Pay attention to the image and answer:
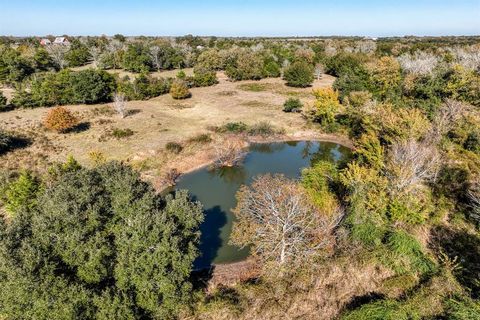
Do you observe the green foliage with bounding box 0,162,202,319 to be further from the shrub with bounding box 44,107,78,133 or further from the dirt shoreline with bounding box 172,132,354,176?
the shrub with bounding box 44,107,78,133

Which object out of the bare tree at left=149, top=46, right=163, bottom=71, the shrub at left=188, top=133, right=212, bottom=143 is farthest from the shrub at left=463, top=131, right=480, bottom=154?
the bare tree at left=149, top=46, right=163, bottom=71

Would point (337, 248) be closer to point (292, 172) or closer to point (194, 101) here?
point (292, 172)

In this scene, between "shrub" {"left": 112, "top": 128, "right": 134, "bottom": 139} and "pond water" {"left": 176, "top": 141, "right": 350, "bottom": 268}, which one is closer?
"pond water" {"left": 176, "top": 141, "right": 350, "bottom": 268}

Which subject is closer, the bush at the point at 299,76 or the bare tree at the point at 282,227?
the bare tree at the point at 282,227

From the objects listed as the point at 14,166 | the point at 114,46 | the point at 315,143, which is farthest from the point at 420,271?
the point at 114,46

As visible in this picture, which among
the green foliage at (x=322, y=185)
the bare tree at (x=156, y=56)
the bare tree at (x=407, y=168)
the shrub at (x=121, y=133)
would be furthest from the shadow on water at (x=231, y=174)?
the bare tree at (x=156, y=56)

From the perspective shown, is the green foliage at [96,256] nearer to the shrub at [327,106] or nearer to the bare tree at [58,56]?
the shrub at [327,106]
